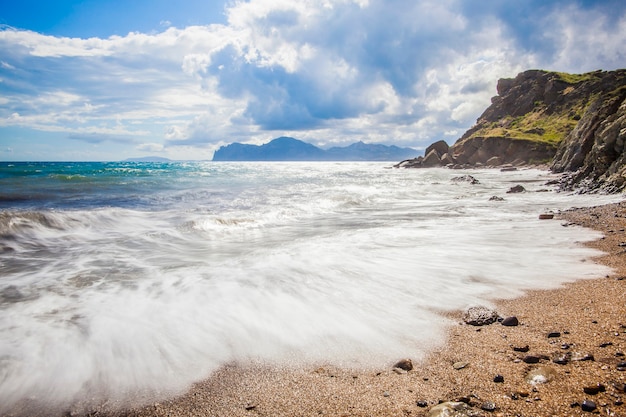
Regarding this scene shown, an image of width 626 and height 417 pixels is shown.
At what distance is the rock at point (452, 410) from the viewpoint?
3291 millimetres

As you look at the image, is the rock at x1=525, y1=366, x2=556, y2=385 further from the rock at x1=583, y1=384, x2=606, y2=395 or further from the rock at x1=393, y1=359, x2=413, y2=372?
the rock at x1=393, y1=359, x2=413, y2=372

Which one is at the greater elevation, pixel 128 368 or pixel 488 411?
pixel 488 411

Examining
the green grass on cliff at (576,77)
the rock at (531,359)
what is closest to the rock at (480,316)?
the rock at (531,359)

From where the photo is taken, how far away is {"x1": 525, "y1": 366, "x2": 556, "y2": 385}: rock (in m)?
3.75

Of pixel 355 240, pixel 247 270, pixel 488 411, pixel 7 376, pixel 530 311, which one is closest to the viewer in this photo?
pixel 488 411

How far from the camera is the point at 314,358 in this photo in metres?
4.95

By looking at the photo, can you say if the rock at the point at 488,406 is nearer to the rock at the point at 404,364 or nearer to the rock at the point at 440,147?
the rock at the point at 404,364

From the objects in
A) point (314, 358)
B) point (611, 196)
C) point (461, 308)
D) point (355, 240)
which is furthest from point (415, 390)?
point (611, 196)

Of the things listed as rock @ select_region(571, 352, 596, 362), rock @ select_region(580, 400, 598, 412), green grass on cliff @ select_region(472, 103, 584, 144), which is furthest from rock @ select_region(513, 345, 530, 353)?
green grass on cliff @ select_region(472, 103, 584, 144)

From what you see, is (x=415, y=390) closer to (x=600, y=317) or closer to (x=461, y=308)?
(x=461, y=308)

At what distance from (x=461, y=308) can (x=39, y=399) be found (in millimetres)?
6691

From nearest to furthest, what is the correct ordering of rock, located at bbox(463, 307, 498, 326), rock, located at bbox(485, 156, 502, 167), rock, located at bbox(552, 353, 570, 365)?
1. rock, located at bbox(552, 353, 570, 365)
2. rock, located at bbox(463, 307, 498, 326)
3. rock, located at bbox(485, 156, 502, 167)

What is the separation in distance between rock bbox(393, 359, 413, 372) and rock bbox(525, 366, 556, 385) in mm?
1316

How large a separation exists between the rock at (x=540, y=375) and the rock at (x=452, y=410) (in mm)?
963
